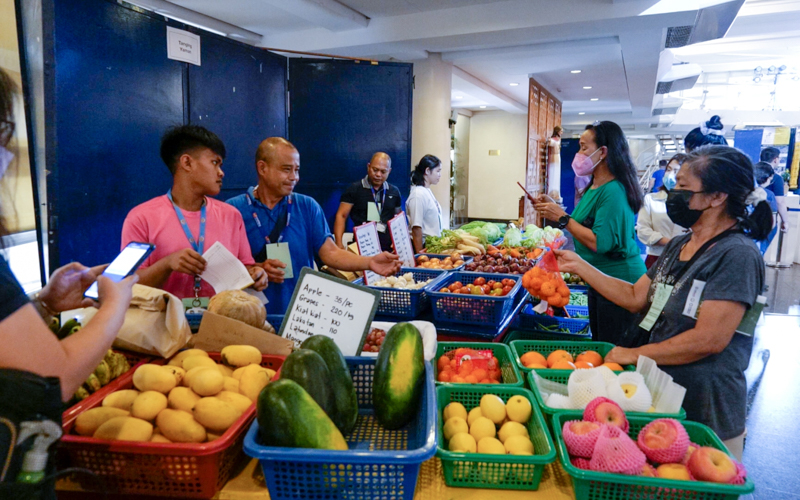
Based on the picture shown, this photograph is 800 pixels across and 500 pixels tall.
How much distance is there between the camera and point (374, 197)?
473cm

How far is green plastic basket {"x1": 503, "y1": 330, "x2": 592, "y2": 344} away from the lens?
2631mm

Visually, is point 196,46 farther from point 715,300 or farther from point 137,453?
point 715,300

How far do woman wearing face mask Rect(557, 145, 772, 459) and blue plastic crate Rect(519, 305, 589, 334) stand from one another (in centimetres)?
84

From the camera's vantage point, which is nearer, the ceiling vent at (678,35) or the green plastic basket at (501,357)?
the green plastic basket at (501,357)

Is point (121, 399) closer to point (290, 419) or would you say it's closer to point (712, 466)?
point (290, 419)

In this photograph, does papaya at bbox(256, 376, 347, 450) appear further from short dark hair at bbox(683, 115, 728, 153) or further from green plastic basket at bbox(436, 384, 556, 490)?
short dark hair at bbox(683, 115, 728, 153)

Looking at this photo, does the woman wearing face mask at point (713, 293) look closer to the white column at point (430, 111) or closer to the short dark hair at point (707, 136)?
the short dark hair at point (707, 136)

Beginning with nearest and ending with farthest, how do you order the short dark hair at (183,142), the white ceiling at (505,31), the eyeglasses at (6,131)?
the eyeglasses at (6,131), the short dark hair at (183,142), the white ceiling at (505,31)

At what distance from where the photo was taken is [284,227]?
2.70 metres

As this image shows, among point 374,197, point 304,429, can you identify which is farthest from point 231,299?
point 374,197

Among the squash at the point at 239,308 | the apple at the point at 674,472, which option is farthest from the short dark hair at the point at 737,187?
the squash at the point at 239,308

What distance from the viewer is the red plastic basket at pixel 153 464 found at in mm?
1046

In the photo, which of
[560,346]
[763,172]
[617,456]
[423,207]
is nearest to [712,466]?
[617,456]

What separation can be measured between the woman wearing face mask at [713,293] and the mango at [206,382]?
4.66ft
